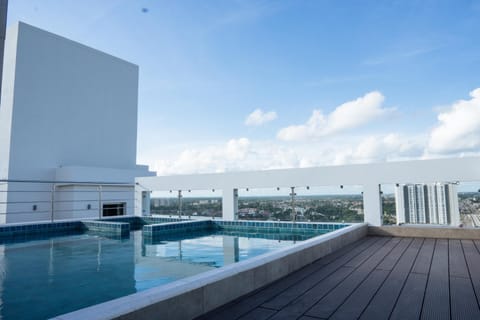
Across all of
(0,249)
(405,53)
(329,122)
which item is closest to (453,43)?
(405,53)

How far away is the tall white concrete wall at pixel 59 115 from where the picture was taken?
10.1m

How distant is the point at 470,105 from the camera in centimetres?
595

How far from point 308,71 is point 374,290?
620 cm

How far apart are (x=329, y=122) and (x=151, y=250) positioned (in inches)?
247

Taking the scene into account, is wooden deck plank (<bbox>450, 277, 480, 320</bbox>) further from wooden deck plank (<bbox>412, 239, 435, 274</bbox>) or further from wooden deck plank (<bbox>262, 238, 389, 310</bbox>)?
wooden deck plank (<bbox>262, 238, 389, 310</bbox>)

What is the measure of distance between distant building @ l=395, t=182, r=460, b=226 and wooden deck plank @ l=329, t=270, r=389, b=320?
292cm

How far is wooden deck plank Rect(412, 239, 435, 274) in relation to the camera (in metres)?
2.34

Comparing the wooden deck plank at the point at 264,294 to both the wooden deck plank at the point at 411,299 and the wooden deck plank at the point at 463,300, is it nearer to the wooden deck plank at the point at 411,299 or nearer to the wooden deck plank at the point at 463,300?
the wooden deck plank at the point at 411,299

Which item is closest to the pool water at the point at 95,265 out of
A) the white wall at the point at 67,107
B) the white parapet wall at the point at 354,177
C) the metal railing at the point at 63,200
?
the white parapet wall at the point at 354,177

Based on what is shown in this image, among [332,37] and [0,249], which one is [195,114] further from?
[0,249]

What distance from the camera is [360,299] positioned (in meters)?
1.70

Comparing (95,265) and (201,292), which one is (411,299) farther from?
(95,265)

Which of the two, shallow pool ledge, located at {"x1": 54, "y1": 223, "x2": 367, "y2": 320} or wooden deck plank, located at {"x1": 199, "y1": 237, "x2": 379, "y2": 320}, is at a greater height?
shallow pool ledge, located at {"x1": 54, "y1": 223, "x2": 367, "y2": 320}

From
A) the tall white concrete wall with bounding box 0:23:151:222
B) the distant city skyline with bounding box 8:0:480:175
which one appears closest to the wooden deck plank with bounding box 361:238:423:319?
the distant city skyline with bounding box 8:0:480:175
